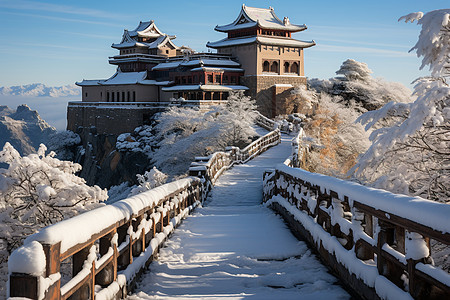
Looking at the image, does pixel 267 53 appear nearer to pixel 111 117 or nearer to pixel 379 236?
pixel 111 117

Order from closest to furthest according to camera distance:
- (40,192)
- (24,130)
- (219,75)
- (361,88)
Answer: (40,192) < (219,75) < (361,88) < (24,130)

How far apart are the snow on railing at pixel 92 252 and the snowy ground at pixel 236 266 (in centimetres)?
33

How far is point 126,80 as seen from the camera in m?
61.1

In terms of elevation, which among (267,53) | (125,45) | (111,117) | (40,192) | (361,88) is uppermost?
(125,45)

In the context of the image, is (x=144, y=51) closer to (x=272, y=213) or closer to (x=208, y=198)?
(x=208, y=198)

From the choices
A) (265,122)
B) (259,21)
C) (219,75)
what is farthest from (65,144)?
(265,122)

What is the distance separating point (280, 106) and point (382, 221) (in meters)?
51.7

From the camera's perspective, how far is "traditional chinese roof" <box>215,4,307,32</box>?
5488 cm

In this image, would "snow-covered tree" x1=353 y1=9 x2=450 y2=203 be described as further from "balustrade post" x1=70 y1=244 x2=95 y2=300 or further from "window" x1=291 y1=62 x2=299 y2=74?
"window" x1=291 y1=62 x2=299 y2=74

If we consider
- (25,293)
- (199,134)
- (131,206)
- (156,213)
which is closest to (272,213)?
(156,213)

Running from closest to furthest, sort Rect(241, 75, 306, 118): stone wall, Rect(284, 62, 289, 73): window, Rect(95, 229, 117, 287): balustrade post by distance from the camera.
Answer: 1. Rect(95, 229, 117, 287): balustrade post
2. Rect(241, 75, 306, 118): stone wall
3. Rect(284, 62, 289, 73): window

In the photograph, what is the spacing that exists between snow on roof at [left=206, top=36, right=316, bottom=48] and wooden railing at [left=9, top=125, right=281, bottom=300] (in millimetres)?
48055

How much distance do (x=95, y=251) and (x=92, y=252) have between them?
0.67ft

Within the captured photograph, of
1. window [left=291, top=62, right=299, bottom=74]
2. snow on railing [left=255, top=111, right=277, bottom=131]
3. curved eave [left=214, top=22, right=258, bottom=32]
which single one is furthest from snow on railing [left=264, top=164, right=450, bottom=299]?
window [left=291, top=62, right=299, bottom=74]
